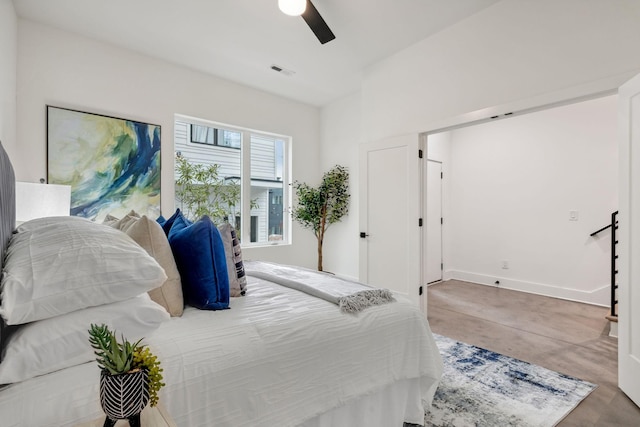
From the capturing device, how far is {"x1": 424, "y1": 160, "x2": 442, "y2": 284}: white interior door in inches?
203

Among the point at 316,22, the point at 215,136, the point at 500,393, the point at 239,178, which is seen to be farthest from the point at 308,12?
the point at 500,393

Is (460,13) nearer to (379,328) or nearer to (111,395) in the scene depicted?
(379,328)

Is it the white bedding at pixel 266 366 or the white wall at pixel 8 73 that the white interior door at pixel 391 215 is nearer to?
the white bedding at pixel 266 366

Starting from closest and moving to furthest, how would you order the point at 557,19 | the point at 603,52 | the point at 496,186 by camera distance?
the point at 603,52 < the point at 557,19 < the point at 496,186

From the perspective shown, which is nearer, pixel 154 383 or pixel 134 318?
pixel 154 383

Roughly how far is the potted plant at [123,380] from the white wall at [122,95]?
316 centimetres

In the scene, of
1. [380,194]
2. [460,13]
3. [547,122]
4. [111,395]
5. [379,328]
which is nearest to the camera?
[111,395]

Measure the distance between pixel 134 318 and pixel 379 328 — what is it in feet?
3.29

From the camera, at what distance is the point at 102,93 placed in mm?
3191

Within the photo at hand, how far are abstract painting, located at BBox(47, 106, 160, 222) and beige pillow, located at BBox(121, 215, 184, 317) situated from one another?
2.33 m

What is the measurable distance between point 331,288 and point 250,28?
8.95ft

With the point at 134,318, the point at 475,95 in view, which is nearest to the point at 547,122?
the point at 475,95

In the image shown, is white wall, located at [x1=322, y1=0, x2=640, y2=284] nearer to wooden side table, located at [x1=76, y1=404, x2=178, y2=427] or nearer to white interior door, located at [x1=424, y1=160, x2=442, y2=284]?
white interior door, located at [x1=424, y1=160, x2=442, y2=284]

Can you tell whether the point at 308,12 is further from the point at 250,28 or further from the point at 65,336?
the point at 65,336
